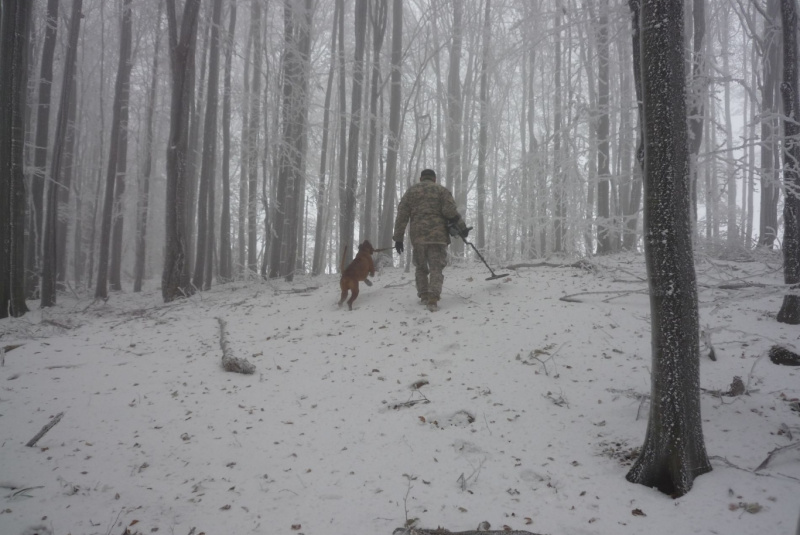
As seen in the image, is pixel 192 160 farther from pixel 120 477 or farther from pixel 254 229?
pixel 120 477

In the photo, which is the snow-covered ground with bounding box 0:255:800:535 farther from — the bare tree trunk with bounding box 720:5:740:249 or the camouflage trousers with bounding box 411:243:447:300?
the bare tree trunk with bounding box 720:5:740:249

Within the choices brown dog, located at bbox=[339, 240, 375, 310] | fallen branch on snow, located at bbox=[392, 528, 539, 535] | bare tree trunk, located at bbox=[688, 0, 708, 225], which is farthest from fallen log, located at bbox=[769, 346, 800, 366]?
brown dog, located at bbox=[339, 240, 375, 310]

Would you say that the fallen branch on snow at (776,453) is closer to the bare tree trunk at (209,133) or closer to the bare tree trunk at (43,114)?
the bare tree trunk at (209,133)

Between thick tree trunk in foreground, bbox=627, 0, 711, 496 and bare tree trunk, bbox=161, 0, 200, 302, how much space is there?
9321 mm

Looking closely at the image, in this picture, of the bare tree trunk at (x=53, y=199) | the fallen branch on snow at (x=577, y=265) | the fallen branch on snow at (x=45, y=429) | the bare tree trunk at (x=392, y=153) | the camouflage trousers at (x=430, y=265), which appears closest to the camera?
the fallen branch on snow at (x=45, y=429)

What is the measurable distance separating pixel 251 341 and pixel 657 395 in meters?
5.00

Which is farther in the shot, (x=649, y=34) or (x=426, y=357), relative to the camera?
(x=426, y=357)

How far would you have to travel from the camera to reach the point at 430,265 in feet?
21.6

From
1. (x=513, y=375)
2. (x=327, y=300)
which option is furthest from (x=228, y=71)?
(x=513, y=375)

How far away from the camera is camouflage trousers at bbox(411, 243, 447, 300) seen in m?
6.51

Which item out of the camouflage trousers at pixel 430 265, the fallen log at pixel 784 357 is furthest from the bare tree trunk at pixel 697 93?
the camouflage trousers at pixel 430 265

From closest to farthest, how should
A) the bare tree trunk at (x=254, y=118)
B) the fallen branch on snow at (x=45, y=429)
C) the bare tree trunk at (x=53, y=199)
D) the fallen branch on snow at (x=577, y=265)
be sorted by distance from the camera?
the fallen branch on snow at (x=45, y=429) → the fallen branch on snow at (x=577, y=265) → the bare tree trunk at (x=53, y=199) → the bare tree trunk at (x=254, y=118)

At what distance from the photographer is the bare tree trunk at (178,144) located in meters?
8.92

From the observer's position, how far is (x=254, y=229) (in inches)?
619
